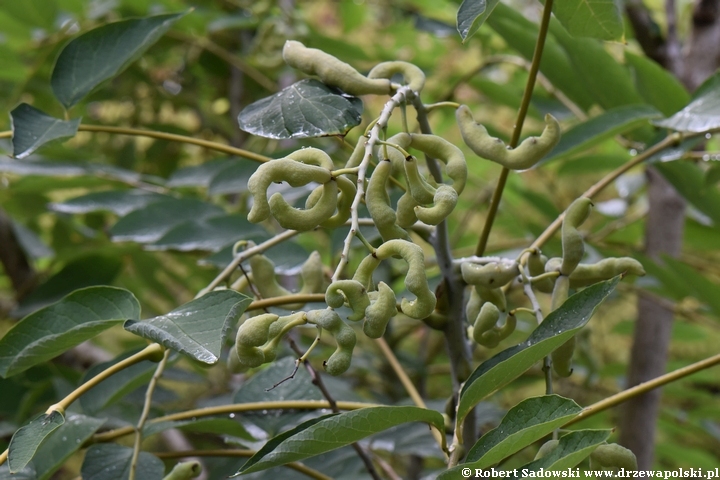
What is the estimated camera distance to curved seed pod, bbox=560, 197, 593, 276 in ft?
1.47

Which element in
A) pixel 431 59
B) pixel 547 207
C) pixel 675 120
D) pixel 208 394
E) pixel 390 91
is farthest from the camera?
pixel 431 59

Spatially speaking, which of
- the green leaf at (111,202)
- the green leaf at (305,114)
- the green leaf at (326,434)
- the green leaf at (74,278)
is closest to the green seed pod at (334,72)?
the green leaf at (305,114)

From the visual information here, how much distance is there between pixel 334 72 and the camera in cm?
47

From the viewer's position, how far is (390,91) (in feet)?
1.54

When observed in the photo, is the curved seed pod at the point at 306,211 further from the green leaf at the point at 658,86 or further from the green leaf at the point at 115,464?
the green leaf at the point at 658,86

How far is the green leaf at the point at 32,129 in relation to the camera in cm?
52

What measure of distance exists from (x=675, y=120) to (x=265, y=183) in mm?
392

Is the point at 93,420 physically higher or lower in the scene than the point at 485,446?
lower

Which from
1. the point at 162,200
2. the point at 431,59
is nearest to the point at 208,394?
the point at 162,200

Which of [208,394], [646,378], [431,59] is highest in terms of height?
[431,59]

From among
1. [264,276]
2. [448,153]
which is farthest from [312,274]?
[448,153]

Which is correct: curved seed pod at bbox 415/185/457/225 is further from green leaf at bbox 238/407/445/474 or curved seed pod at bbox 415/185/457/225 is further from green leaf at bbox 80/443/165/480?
green leaf at bbox 80/443/165/480

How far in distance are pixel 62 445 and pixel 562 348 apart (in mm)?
366

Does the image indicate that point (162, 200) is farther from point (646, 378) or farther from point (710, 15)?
point (710, 15)
